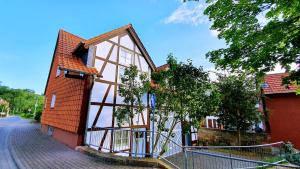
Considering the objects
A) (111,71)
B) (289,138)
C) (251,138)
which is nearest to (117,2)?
(111,71)

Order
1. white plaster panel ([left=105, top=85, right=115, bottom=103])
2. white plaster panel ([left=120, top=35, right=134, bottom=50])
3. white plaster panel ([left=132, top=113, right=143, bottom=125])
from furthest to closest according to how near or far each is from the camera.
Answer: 1. white plaster panel ([left=120, top=35, right=134, bottom=50])
2. white plaster panel ([left=132, top=113, right=143, bottom=125])
3. white plaster panel ([left=105, top=85, right=115, bottom=103])

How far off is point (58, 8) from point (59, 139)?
946 cm

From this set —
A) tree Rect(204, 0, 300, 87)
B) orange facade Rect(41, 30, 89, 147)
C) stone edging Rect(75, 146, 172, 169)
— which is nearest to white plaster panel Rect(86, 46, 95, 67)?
orange facade Rect(41, 30, 89, 147)

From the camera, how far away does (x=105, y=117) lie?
29.8 ft

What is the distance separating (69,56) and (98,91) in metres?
3.00

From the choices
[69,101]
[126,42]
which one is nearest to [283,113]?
[126,42]

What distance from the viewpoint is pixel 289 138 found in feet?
43.0

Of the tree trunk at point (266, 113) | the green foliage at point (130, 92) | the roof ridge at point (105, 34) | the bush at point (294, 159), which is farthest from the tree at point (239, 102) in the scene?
the roof ridge at point (105, 34)

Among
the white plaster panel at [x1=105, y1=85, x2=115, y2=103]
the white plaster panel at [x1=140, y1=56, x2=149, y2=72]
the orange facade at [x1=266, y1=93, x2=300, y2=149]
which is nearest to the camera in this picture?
the white plaster panel at [x1=105, y1=85, x2=115, y2=103]

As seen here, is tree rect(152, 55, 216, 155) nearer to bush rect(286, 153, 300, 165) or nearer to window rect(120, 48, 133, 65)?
window rect(120, 48, 133, 65)

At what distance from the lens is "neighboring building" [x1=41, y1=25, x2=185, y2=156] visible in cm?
831

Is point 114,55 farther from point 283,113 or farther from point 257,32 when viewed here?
point 283,113

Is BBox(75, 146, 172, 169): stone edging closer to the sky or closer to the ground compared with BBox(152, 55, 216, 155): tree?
closer to the ground

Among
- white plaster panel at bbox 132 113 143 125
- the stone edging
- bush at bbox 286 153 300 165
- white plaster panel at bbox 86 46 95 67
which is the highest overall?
white plaster panel at bbox 86 46 95 67
